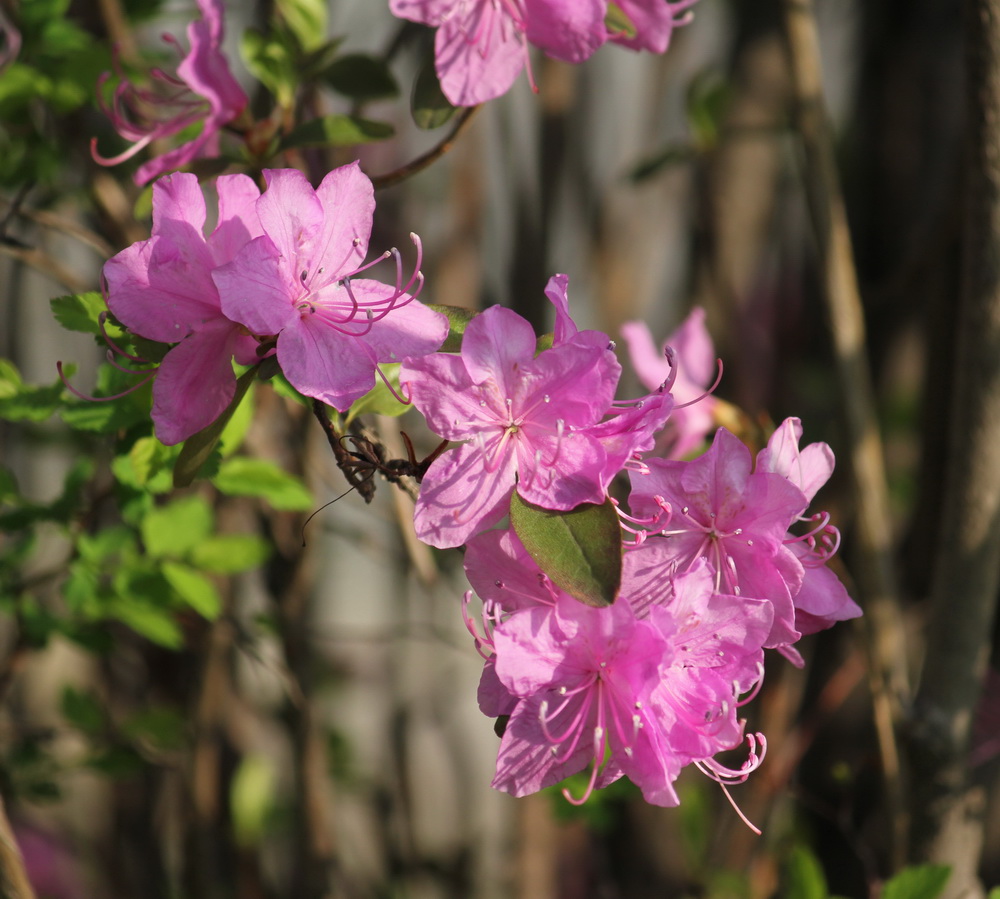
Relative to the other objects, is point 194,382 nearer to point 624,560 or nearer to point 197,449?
point 197,449

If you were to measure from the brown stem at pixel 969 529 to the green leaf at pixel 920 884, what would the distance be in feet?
0.42

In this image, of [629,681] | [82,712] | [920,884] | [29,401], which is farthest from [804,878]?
[82,712]

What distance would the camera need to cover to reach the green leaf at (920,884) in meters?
0.79

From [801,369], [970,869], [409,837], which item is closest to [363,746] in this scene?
[409,837]

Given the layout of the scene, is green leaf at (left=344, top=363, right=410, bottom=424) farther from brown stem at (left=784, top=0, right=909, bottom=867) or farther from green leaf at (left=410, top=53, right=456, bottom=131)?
brown stem at (left=784, top=0, right=909, bottom=867)

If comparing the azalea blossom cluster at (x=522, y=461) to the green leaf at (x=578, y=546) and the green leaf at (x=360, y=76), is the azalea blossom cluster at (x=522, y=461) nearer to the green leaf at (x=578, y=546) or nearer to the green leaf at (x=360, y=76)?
the green leaf at (x=578, y=546)

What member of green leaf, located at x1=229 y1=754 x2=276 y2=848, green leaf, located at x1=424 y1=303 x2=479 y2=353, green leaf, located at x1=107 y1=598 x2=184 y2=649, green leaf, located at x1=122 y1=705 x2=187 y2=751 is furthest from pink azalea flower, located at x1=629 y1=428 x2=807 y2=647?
green leaf, located at x1=229 y1=754 x2=276 y2=848

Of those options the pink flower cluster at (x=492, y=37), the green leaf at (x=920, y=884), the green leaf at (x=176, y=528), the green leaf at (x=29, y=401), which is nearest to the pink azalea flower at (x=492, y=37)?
the pink flower cluster at (x=492, y=37)

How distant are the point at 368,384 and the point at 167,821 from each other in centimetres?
158

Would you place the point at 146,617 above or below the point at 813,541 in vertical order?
below

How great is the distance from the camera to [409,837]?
5.93ft

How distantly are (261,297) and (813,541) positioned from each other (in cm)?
39

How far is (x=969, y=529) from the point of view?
2.81 ft

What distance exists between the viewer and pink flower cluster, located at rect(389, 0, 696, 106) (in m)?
0.69
